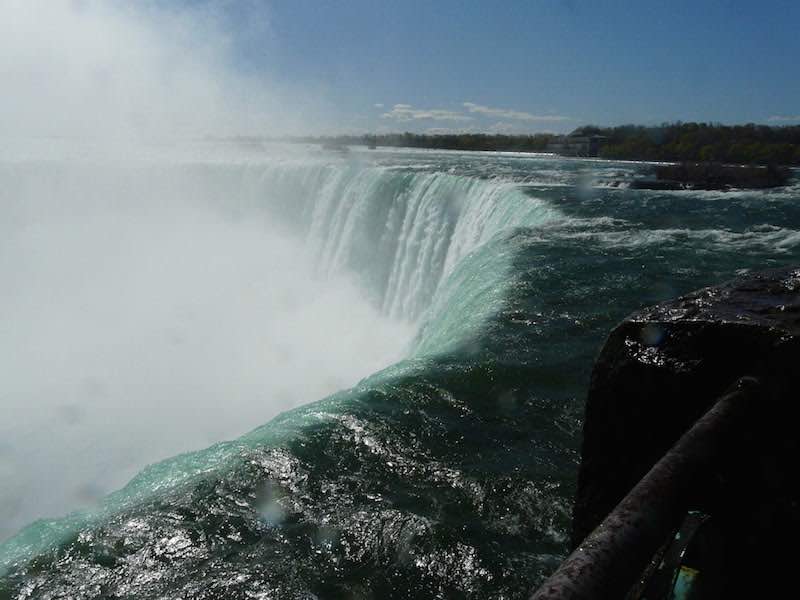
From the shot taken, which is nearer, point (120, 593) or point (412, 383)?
point (120, 593)

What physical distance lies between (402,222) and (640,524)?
1715 cm

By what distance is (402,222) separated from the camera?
17891 mm

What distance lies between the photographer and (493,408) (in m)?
5.03

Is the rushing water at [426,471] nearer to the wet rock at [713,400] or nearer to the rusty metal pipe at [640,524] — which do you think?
the wet rock at [713,400]

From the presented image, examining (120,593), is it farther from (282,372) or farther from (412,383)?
(282,372)

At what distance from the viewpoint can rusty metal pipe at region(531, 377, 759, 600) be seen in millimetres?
821

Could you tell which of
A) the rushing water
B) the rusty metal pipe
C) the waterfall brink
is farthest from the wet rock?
the waterfall brink

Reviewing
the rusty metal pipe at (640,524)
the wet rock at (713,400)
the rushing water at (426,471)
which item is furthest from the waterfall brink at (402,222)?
the rusty metal pipe at (640,524)

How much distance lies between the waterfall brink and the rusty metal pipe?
31.8 feet

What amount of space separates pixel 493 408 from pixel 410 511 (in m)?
1.56

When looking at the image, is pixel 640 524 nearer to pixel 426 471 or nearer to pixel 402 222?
pixel 426 471

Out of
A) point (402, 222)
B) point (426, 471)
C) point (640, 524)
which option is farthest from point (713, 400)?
point (402, 222)

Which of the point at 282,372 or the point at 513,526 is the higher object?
the point at 513,526

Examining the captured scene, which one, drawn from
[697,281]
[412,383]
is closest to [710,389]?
[412,383]
